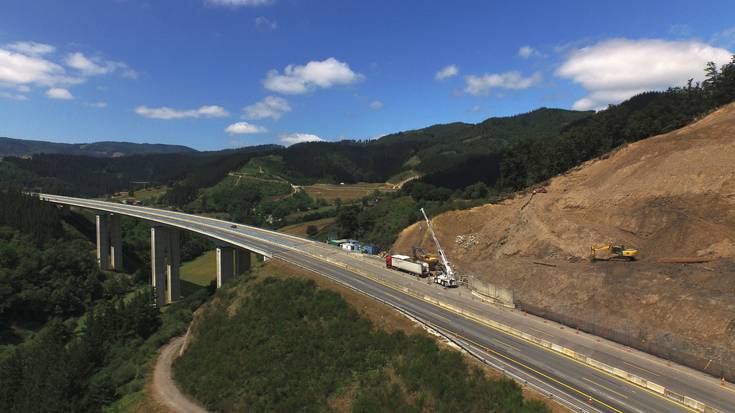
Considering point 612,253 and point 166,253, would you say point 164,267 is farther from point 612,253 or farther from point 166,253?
point 612,253

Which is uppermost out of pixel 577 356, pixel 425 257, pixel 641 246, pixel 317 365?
pixel 641 246

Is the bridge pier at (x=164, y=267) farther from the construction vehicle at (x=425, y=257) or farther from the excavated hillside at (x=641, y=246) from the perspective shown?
the excavated hillside at (x=641, y=246)

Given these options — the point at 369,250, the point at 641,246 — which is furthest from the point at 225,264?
the point at 641,246

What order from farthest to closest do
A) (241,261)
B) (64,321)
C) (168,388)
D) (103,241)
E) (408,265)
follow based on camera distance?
(103,241), (241,261), (64,321), (408,265), (168,388)

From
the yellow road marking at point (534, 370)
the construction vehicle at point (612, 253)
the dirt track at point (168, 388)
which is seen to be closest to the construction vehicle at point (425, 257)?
the construction vehicle at point (612, 253)

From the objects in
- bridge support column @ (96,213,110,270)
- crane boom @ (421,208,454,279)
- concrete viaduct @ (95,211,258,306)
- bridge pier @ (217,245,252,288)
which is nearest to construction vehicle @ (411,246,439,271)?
crane boom @ (421,208,454,279)

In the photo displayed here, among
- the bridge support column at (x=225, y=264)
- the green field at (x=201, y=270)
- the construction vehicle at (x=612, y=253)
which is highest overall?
the construction vehicle at (x=612, y=253)

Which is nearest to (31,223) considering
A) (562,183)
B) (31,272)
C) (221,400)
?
(31,272)

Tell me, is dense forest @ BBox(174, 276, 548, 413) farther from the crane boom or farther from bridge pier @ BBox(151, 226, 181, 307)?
bridge pier @ BBox(151, 226, 181, 307)
